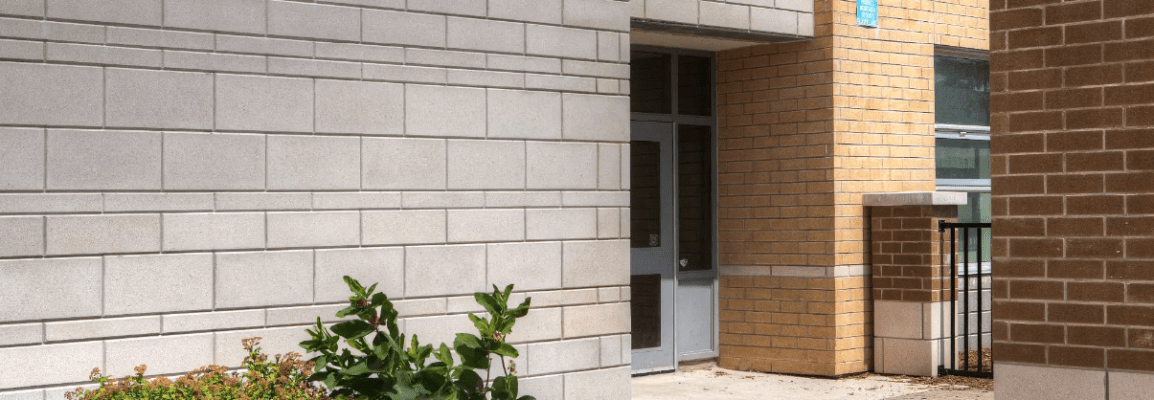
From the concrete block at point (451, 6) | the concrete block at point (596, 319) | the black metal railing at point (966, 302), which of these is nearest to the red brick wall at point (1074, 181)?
the concrete block at point (596, 319)

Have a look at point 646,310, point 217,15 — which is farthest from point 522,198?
point 646,310

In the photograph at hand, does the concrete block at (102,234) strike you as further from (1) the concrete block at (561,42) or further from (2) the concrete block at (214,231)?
(1) the concrete block at (561,42)

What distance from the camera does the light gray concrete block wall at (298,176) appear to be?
6.04 m

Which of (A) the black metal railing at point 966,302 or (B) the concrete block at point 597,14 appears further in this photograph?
(A) the black metal railing at point 966,302

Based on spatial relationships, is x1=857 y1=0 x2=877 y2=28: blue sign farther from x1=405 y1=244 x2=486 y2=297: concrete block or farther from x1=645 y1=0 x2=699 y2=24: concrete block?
x1=405 y1=244 x2=486 y2=297: concrete block

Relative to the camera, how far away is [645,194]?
Answer: 1104cm

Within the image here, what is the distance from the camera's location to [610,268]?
7.96 m

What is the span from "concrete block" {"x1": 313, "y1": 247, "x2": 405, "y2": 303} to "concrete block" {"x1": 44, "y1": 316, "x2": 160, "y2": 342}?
0.89 metres

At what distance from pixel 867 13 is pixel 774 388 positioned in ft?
11.0

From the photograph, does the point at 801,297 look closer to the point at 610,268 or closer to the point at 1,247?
the point at 610,268

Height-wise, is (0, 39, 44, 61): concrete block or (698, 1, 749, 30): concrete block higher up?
(698, 1, 749, 30): concrete block

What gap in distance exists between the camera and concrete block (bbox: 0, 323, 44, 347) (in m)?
5.92

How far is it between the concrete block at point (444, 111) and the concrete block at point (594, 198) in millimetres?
698

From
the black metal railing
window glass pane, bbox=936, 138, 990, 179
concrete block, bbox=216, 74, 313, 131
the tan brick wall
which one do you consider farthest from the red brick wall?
window glass pane, bbox=936, 138, 990, 179
